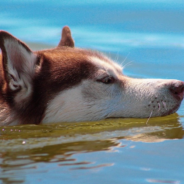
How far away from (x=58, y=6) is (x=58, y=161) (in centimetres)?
959

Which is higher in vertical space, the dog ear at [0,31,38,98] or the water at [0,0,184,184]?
the dog ear at [0,31,38,98]

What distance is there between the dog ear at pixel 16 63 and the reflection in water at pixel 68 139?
20.7 inches

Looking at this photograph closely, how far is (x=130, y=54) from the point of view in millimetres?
11648

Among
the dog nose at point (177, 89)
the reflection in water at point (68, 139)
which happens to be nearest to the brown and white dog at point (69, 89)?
the dog nose at point (177, 89)

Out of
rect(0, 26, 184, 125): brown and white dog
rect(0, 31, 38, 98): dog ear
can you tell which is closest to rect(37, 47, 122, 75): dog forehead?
rect(0, 26, 184, 125): brown and white dog

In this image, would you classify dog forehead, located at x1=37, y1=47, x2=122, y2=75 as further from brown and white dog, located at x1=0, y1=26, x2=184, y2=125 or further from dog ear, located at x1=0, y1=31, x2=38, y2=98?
A: dog ear, located at x1=0, y1=31, x2=38, y2=98

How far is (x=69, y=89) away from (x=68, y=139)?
2.36 ft

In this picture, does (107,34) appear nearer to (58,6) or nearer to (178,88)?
(58,6)

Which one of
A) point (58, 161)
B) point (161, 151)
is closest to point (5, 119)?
point (58, 161)

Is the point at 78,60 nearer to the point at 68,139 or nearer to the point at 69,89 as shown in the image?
the point at 69,89

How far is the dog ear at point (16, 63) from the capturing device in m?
6.24

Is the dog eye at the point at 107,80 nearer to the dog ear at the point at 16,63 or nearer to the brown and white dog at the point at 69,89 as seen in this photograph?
the brown and white dog at the point at 69,89

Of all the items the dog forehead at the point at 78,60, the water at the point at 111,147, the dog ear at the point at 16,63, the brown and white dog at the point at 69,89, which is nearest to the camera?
the water at the point at 111,147

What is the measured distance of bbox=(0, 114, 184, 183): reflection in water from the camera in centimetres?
519
